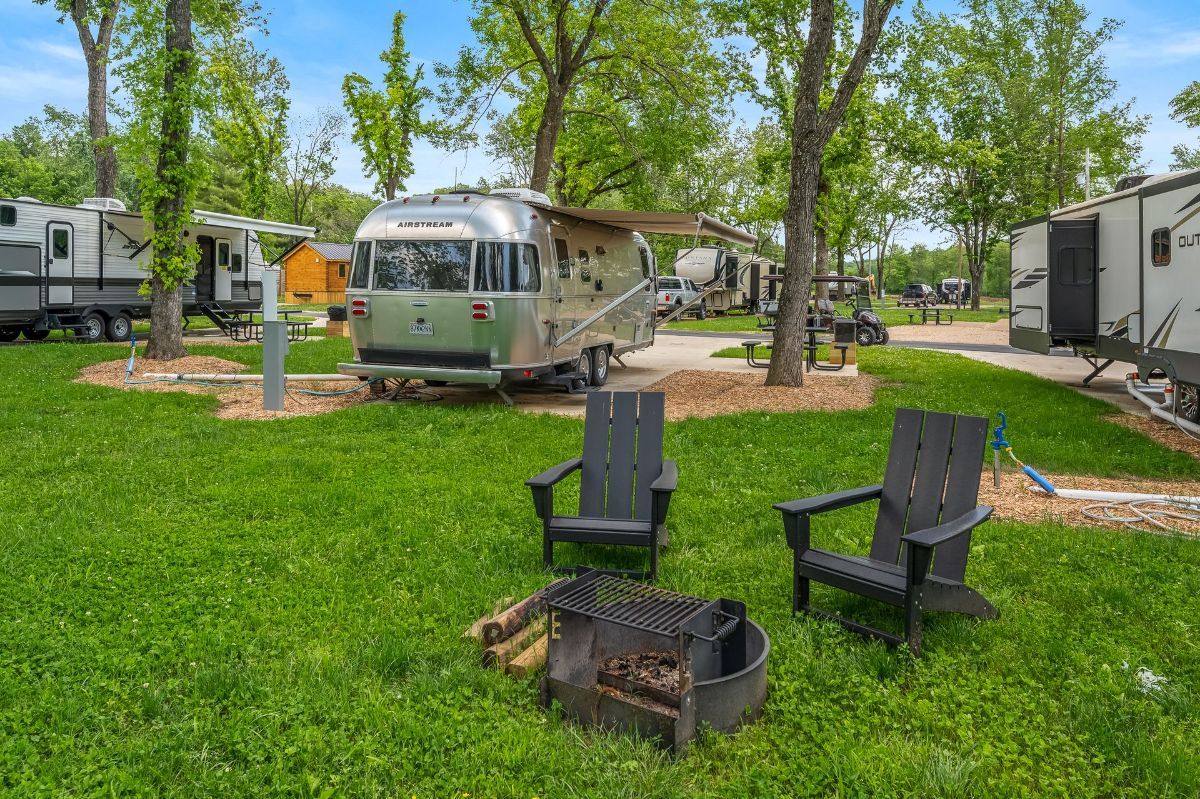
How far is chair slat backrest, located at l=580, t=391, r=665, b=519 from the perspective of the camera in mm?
5125

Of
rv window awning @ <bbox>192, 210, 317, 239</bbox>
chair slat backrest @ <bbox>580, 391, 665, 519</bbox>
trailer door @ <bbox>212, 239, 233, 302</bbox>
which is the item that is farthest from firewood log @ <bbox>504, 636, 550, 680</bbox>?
trailer door @ <bbox>212, 239, 233, 302</bbox>

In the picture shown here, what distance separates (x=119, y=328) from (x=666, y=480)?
60.4 feet

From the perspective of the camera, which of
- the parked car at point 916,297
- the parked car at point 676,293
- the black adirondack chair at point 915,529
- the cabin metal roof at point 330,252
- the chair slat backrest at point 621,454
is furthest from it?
the parked car at point 916,297

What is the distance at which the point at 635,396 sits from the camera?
5.31 metres

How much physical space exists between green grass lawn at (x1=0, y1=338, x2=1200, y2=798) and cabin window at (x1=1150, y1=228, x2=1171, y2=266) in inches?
134

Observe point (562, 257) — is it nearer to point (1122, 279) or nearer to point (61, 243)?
point (1122, 279)

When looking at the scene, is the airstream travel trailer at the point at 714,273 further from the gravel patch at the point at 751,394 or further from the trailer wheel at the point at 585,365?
the trailer wheel at the point at 585,365

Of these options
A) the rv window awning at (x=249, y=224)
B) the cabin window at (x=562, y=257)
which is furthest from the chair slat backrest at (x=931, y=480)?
the rv window awning at (x=249, y=224)

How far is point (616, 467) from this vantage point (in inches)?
205

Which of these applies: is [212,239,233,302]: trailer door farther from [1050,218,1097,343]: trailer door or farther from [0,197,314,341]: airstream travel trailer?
[1050,218,1097,343]: trailer door

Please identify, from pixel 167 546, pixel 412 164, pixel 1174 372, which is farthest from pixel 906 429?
pixel 412 164

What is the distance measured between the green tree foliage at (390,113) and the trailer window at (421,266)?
1208cm

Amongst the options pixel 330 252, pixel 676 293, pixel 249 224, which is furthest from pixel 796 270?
pixel 330 252

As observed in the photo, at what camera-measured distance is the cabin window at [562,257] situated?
11.7 metres
